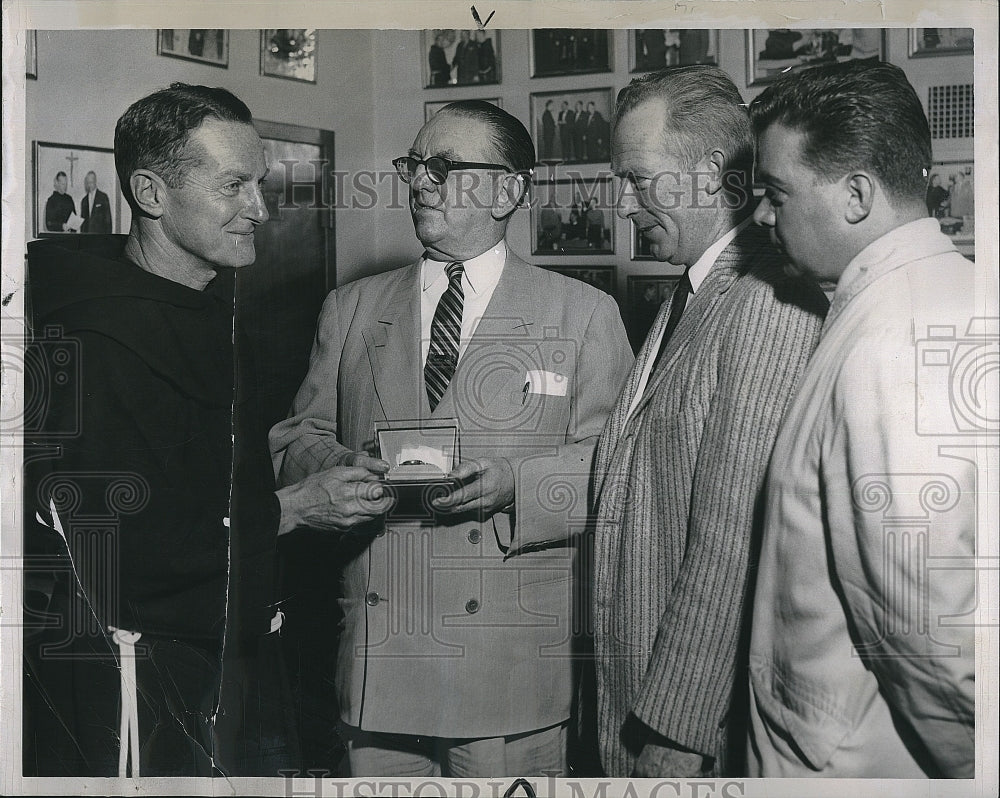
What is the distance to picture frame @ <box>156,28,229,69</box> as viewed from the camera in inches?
78.4

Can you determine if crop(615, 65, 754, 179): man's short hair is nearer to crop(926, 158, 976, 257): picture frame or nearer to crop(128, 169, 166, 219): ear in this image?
crop(926, 158, 976, 257): picture frame

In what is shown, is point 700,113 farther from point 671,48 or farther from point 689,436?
point 689,436

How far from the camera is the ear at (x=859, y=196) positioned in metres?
1.79

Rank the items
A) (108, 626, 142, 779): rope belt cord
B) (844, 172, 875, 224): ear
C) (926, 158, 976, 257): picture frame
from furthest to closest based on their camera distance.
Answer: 1. (108, 626, 142, 779): rope belt cord
2. (926, 158, 976, 257): picture frame
3. (844, 172, 875, 224): ear

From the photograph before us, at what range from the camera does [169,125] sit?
197 centimetres

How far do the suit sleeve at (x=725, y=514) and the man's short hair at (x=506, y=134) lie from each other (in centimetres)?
52

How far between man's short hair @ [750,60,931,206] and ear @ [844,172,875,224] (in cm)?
2

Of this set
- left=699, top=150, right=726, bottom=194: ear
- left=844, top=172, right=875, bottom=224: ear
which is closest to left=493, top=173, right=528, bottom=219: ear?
left=699, top=150, right=726, bottom=194: ear

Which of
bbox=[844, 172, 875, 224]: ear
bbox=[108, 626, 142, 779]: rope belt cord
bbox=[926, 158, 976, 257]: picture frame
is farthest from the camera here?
bbox=[108, 626, 142, 779]: rope belt cord

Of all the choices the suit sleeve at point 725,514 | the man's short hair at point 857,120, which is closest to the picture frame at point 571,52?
the man's short hair at point 857,120

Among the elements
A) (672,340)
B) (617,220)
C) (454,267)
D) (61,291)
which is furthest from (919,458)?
(61,291)

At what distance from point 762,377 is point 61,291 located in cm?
141

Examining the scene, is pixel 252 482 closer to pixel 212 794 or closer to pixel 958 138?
pixel 212 794

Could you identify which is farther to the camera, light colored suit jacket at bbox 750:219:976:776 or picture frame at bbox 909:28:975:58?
picture frame at bbox 909:28:975:58
